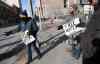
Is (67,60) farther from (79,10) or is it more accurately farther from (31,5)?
(79,10)

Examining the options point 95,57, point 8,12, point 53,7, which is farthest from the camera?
point 8,12

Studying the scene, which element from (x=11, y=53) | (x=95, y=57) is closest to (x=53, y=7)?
(x=11, y=53)

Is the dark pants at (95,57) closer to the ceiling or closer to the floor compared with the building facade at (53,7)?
A: closer to the floor

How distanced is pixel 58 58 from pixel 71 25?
5.59ft

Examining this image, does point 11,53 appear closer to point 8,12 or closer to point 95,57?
point 95,57

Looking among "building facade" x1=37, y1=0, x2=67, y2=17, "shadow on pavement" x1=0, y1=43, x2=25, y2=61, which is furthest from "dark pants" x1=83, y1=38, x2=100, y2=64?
"building facade" x1=37, y1=0, x2=67, y2=17

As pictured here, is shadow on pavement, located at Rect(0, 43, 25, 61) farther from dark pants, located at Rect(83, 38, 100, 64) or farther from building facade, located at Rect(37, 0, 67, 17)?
building facade, located at Rect(37, 0, 67, 17)

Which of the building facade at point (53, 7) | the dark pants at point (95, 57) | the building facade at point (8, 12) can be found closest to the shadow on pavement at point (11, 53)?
the dark pants at point (95, 57)

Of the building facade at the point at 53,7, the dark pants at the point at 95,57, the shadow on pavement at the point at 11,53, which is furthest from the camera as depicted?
the building facade at the point at 53,7

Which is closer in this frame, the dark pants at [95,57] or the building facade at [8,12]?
the dark pants at [95,57]

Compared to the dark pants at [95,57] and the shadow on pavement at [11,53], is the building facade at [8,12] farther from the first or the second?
the dark pants at [95,57]

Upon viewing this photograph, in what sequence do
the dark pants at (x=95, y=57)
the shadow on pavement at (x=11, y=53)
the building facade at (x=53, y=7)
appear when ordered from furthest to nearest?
the building facade at (x=53, y=7), the shadow on pavement at (x=11, y=53), the dark pants at (x=95, y=57)

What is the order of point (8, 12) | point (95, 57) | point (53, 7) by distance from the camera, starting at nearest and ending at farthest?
1. point (95, 57)
2. point (53, 7)
3. point (8, 12)

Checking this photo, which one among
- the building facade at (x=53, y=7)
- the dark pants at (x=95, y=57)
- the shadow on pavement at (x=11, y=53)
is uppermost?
the building facade at (x=53, y=7)
